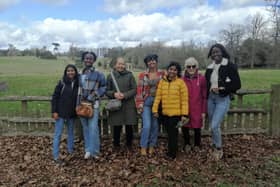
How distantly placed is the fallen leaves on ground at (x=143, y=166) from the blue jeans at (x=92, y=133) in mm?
223

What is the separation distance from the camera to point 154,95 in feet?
19.2

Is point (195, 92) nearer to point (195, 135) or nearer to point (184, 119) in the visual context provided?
point (184, 119)

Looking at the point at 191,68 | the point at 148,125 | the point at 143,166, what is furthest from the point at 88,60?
the point at 143,166

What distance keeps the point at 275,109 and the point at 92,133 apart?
13.7ft

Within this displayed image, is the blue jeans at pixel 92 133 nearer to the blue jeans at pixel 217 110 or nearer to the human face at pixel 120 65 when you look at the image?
the human face at pixel 120 65

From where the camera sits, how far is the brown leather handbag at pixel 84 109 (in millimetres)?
5656

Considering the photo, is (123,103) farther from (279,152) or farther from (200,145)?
(279,152)

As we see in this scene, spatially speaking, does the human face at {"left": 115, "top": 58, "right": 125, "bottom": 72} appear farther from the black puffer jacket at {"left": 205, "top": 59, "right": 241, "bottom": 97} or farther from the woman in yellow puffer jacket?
the black puffer jacket at {"left": 205, "top": 59, "right": 241, "bottom": 97}

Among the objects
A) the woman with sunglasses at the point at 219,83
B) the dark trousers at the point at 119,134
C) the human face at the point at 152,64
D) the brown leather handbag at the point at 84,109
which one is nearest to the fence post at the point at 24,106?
the brown leather handbag at the point at 84,109

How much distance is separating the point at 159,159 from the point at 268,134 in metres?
2.97

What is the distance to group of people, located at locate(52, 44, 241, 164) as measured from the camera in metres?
5.58

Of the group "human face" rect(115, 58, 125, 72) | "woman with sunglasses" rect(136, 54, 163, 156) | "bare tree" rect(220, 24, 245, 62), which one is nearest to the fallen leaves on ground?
"woman with sunglasses" rect(136, 54, 163, 156)

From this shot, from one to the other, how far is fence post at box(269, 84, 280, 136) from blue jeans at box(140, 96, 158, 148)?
289 centimetres

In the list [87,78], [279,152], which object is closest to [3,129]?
[87,78]
